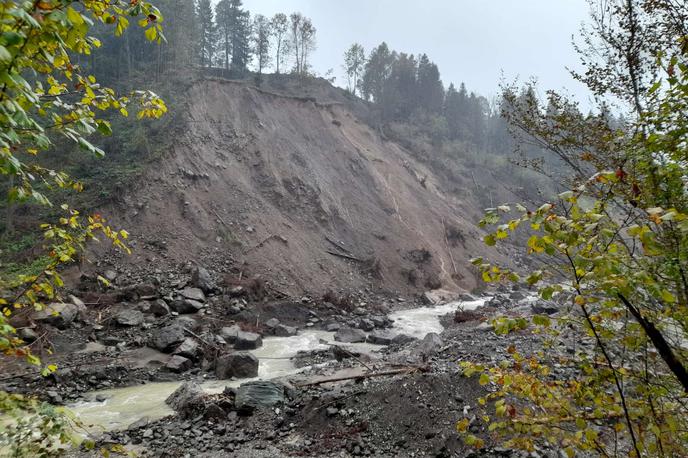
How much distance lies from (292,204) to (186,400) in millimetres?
20249

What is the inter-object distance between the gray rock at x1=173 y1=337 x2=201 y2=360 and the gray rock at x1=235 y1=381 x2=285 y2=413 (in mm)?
4622

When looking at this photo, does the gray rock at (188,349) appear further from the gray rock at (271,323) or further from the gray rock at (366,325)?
the gray rock at (366,325)

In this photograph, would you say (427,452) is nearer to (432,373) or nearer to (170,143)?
(432,373)

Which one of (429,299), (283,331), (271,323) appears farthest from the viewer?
(429,299)

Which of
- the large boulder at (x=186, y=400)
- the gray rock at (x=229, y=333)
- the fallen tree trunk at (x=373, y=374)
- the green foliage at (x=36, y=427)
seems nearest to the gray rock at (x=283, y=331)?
the gray rock at (x=229, y=333)

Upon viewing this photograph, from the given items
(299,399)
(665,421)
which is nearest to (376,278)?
(299,399)

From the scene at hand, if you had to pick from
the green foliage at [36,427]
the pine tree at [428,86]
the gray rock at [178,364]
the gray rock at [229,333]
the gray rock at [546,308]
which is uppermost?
the pine tree at [428,86]

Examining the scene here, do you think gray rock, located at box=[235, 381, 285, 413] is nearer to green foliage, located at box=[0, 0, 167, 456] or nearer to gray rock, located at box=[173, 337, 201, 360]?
gray rock, located at box=[173, 337, 201, 360]

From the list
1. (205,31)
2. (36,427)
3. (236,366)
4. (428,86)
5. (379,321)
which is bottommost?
(379,321)

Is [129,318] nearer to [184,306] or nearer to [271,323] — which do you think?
[184,306]

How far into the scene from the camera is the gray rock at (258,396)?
8.26m

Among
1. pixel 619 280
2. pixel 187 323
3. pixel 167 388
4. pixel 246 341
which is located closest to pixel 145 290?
pixel 187 323

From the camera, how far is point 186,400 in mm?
8836

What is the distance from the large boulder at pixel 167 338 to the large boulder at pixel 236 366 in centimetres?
222
